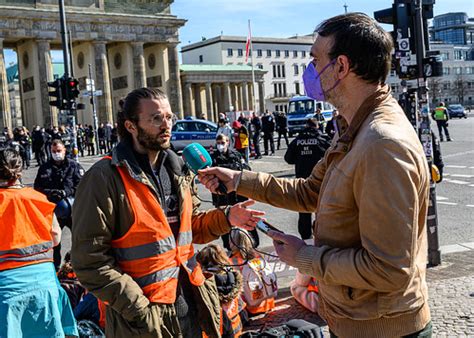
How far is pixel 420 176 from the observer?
1.95 m

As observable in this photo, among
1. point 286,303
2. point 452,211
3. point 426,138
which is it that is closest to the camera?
point 286,303

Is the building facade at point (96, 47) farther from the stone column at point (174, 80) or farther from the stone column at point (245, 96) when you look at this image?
the stone column at point (245, 96)

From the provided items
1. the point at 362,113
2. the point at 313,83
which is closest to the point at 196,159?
the point at 313,83

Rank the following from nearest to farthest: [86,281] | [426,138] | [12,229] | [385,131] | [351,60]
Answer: [385,131]
[351,60]
[86,281]
[12,229]
[426,138]

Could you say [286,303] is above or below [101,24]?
below

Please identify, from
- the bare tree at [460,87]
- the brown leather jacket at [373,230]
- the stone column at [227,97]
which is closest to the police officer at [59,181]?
the brown leather jacket at [373,230]

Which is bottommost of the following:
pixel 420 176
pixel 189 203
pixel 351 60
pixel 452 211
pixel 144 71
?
pixel 452 211

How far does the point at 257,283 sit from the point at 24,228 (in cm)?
247

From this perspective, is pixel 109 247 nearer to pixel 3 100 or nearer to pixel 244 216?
pixel 244 216

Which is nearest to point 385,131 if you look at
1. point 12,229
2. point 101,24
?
point 12,229

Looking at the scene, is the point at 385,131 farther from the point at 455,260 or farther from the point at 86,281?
the point at 455,260

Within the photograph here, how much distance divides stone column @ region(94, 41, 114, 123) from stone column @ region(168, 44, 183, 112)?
26.8ft

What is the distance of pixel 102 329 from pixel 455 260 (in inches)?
185

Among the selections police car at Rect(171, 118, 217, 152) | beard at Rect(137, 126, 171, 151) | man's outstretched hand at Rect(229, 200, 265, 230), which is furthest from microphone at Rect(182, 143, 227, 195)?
police car at Rect(171, 118, 217, 152)
